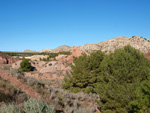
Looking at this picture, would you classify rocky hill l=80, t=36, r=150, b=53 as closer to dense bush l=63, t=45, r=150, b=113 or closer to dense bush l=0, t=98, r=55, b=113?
dense bush l=63, t=45, r=150, b=113

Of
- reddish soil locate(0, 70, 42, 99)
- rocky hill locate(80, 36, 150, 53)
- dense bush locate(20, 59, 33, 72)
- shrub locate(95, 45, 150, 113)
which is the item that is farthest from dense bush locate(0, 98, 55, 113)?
rocky hill locate(80, 36, 150, 53)

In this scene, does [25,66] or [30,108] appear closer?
[30,108]

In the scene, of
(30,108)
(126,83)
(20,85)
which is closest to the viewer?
(30,108)

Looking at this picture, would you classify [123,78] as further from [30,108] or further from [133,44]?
[133,44]

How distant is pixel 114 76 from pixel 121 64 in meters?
1.07

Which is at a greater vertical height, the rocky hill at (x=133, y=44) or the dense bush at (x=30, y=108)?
the rocky hill at (x=133, y=44)

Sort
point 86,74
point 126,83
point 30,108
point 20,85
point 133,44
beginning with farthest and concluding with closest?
1. point 133,44
2. point 86,74
3. point 126,83
4. point 20,85
5. point 30,108

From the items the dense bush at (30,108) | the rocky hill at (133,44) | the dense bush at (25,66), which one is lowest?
the dense bush at (25,66)

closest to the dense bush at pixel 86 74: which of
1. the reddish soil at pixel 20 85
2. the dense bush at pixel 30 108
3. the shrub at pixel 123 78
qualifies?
the shrub at pixel 123 78

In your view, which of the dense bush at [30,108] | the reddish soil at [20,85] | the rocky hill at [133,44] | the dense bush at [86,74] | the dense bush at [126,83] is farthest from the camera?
the rocky hill at [133,44]

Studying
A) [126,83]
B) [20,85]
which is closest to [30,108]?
[20,85]

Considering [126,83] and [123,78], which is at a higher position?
[123,78]

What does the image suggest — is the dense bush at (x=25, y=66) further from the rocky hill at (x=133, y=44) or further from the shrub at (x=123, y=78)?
the shrub at (x=123, y=78)

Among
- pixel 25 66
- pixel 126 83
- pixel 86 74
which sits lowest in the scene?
pixel 25 66
